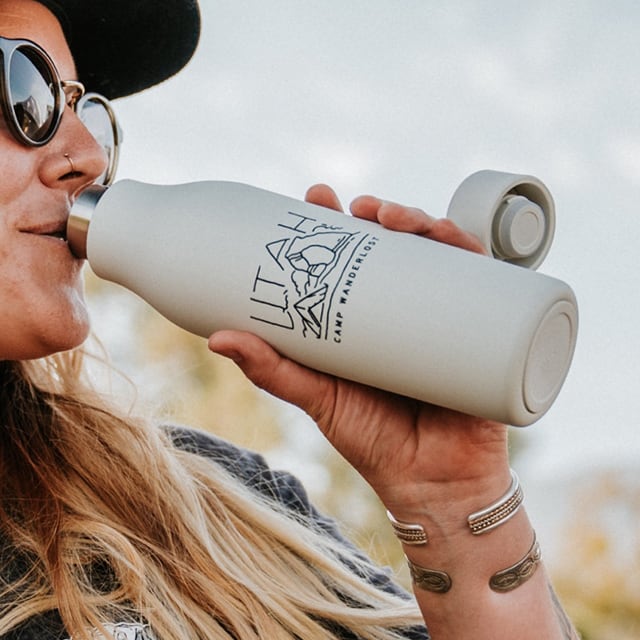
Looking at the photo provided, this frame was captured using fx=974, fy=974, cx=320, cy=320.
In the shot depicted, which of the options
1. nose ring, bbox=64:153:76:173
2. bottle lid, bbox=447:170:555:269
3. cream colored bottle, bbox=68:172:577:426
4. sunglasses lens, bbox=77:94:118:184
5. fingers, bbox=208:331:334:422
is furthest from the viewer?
sunglasses lens, bbox=77:94:118:184

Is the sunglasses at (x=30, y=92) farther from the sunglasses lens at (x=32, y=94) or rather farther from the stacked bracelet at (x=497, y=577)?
the stacked bracelet at (x=497, y=577)

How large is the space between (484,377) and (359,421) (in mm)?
361

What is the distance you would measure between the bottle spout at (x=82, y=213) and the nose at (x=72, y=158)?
178 millimetres

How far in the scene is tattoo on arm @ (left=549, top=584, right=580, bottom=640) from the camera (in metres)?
1.53

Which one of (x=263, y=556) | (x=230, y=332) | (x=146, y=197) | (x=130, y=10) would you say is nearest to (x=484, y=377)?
(x=230, y=332)

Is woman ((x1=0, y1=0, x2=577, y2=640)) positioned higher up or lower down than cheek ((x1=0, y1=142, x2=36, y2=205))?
lower down

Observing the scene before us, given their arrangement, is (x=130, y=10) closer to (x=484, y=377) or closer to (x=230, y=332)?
(x=230, y=332)

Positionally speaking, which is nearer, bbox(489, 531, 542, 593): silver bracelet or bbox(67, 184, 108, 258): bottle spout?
bbox(67, 184, 108, 258): bottle spout

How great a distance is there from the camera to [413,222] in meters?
1.23

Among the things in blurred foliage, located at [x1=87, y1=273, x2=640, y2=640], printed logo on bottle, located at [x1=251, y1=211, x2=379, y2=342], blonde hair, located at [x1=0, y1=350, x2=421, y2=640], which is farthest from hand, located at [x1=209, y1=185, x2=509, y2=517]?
blurred foliage, located at [x1=87, y1=273, x2=640, y2=640]

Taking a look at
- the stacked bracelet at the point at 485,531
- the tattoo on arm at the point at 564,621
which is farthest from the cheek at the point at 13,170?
the tattoo on arm at the point at 564,621

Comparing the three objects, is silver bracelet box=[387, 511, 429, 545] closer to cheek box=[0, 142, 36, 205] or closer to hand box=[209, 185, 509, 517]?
hand box=[209, 185, 509, 517]

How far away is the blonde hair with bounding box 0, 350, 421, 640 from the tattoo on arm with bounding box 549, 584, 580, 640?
254 mm

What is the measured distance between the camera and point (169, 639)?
1.42 meters
